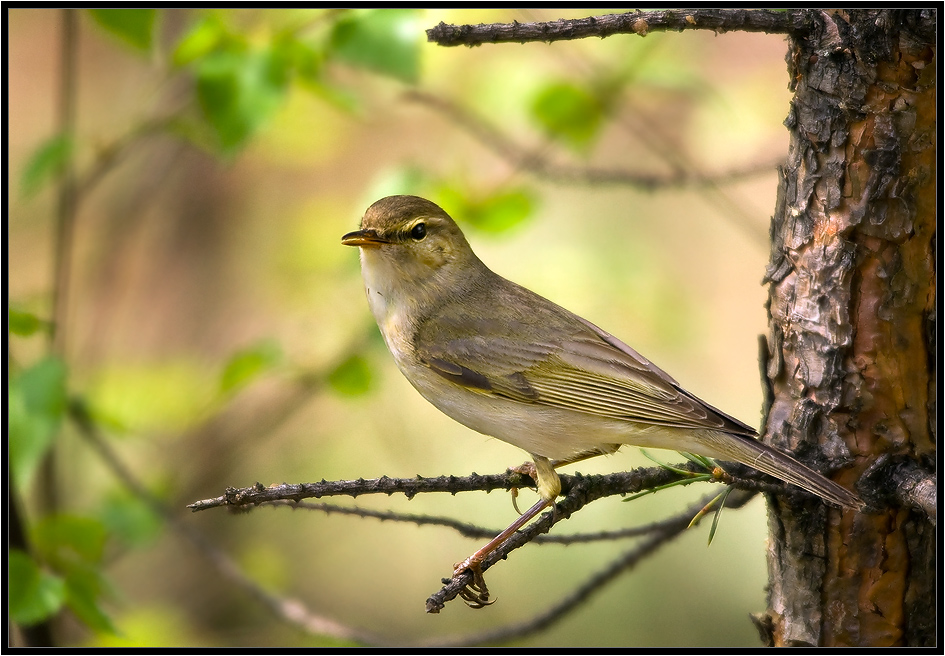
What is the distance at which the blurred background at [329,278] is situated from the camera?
405cm

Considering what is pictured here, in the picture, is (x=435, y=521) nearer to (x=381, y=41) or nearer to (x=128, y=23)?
(x=381, y=41)

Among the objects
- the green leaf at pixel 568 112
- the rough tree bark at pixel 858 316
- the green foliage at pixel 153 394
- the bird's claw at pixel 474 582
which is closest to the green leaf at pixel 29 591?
the green foliage at pixel 153 394

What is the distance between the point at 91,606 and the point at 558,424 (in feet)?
6.35

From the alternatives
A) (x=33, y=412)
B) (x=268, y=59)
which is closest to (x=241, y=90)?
(x=268, y=59)

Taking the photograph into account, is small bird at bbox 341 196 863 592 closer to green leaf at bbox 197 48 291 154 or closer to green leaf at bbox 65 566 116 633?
green leaf at bbox 197 48 291 154

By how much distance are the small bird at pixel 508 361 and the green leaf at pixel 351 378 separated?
293 millimetres

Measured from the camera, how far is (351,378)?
4.14m

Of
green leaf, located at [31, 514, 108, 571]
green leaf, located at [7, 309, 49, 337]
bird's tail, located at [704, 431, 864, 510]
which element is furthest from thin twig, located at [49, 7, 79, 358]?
bird's tail, located at [704, 431, 864, 510]

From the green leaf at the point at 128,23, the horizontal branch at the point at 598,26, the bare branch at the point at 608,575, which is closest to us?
the horizontal branch at the point at 598,26

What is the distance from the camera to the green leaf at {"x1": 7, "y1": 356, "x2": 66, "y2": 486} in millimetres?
3514

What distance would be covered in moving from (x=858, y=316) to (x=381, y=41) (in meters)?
2.16

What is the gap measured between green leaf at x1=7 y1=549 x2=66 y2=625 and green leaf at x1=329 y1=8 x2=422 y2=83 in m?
2.34

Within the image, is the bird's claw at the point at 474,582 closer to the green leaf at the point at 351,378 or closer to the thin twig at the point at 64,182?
the green leaf at the point at 351,378

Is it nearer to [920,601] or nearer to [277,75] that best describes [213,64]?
[277,75]
